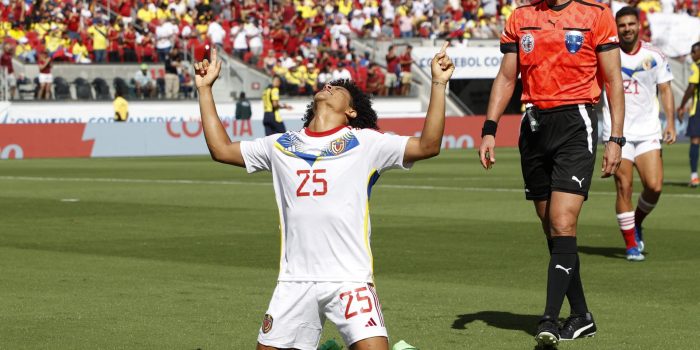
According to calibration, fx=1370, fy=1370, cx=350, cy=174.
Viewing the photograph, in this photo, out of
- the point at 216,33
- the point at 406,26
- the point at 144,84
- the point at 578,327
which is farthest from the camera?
the point at 406,26

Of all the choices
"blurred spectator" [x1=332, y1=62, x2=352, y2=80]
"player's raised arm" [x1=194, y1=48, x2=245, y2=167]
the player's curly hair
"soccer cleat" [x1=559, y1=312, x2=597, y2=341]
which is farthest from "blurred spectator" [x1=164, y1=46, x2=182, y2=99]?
the player's curly hair

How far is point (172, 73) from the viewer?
43.4 m

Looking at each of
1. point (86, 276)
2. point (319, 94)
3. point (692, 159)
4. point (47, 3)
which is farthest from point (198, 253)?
point (47, 3)

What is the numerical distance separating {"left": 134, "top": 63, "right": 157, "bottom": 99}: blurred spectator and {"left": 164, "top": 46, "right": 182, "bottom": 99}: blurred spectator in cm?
45

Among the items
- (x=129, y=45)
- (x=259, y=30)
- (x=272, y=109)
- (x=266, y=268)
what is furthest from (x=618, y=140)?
(x=259, y=30)

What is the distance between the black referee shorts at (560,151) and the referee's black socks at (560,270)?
0.34m

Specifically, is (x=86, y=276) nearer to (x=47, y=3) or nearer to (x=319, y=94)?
(x=319, y=94)

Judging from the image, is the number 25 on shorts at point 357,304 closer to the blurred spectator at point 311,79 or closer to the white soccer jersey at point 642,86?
the white soccer jersey at point 642,86

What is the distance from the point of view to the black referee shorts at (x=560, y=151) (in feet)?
27.6

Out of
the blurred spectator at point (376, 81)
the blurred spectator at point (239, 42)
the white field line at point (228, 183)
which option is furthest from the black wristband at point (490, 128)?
the blurred spectator at point (376, 81)

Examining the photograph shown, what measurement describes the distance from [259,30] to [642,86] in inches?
1399

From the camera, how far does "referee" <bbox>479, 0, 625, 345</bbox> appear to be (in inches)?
329

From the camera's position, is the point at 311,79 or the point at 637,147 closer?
the point at 637,147

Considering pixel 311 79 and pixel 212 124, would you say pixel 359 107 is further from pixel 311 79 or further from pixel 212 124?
pixel 311 79
